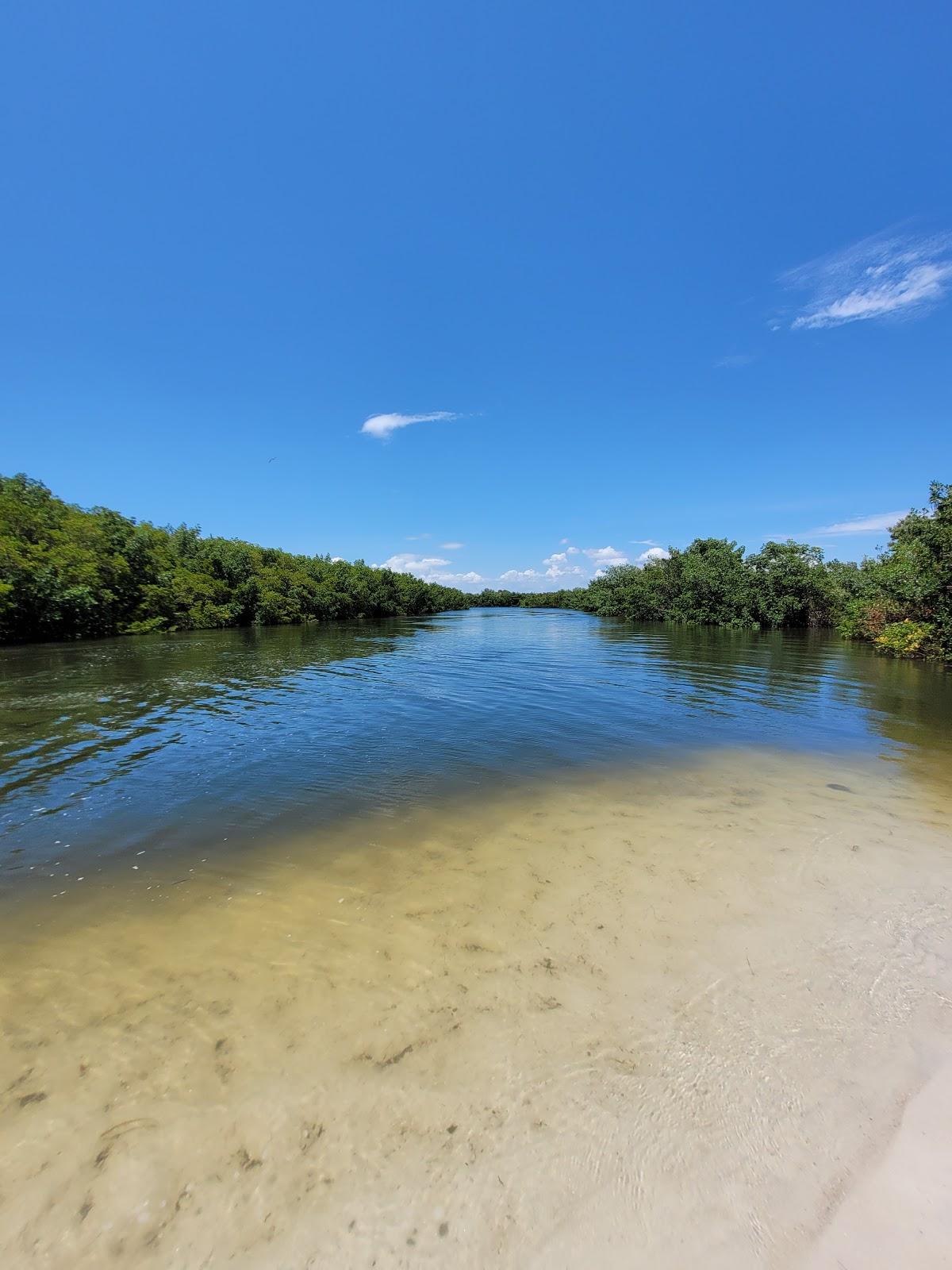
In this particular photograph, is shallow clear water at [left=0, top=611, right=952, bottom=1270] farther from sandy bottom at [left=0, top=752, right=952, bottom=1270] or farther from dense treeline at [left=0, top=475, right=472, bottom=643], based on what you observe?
dense treeline at [left=0, top=475, right=472, bottom=643]

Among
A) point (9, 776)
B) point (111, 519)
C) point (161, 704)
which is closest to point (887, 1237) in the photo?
point (9, 776)

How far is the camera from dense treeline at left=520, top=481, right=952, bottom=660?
21.1m

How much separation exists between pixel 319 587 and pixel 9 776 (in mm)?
59005

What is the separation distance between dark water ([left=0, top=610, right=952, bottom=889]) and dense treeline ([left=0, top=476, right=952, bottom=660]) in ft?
17.9

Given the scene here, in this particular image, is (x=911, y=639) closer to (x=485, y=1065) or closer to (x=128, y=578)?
(x=485, y=1065)

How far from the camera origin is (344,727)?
1077 centimetres

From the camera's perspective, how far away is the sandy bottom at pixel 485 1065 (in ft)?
6.37

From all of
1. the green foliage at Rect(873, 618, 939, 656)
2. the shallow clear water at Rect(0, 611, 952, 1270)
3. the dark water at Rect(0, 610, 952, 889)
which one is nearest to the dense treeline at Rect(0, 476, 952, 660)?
the green foliage at Rect(873, 618, 939, 656)

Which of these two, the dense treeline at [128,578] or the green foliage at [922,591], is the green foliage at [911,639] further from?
the dense treeline at [128,578]

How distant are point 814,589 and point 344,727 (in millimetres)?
51124

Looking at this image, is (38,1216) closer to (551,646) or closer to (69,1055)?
(69,1055)

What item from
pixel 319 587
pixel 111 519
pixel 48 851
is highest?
pixel 111 519

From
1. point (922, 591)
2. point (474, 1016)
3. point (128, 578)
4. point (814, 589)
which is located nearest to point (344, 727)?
point (474, 1016)

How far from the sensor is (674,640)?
35094mm
